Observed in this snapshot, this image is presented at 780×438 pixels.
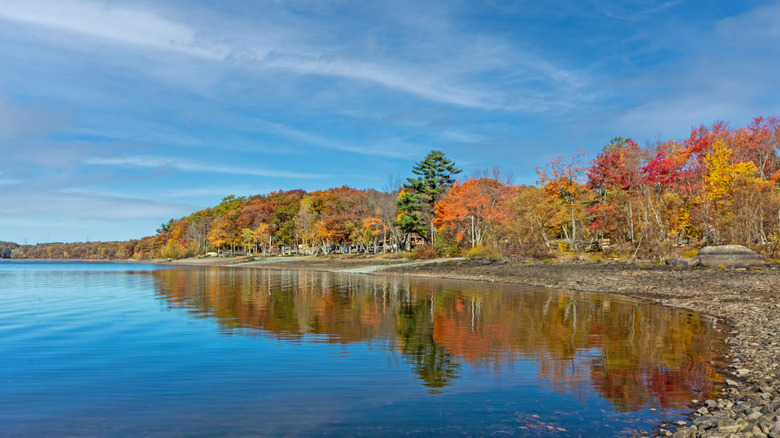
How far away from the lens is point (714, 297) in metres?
19.4

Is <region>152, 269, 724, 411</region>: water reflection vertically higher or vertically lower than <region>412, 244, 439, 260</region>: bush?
lower

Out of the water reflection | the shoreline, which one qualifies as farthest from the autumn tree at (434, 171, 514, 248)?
the water reflection

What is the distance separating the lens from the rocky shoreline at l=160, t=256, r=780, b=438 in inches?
241

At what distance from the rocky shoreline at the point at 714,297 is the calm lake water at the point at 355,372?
0.58 meters

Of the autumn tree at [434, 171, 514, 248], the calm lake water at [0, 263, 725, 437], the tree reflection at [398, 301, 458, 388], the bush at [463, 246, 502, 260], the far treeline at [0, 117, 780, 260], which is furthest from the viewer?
the autumn tree at [434, 171, 514, 248]

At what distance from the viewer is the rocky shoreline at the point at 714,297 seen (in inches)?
A: 241

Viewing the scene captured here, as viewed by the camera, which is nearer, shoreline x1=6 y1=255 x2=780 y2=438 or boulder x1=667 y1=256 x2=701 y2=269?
shoreline x1=6 y1=255 x2=780 y2=438

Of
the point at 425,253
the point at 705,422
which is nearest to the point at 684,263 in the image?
the point at 705,422

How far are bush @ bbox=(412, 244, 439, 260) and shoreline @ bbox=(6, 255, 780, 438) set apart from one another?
4.67ft

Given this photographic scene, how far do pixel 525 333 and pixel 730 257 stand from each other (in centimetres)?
2041

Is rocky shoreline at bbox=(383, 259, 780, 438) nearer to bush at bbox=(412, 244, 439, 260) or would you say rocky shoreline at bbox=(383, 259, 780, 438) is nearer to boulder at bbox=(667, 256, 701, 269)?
boulder at bbox=(667, 256, 701, 269)

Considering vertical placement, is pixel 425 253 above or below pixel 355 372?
above

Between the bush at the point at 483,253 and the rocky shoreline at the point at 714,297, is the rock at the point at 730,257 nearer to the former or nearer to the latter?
the rocky shoreline at the point at 714,297

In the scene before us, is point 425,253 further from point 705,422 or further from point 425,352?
point 705,422
